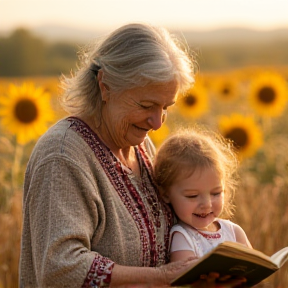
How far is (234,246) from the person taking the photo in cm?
265

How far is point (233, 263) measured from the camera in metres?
2.76

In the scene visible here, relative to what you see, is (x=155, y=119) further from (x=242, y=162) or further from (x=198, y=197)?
(x=242, y=162)

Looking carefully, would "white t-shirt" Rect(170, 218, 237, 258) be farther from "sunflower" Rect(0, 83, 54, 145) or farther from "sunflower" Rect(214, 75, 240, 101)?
"sunflower" Rect(214, 75, 240, 101)

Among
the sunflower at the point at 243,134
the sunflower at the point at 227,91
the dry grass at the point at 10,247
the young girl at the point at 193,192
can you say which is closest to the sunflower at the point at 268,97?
the sunflower at the point at 243,134

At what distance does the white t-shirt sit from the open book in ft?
1.22

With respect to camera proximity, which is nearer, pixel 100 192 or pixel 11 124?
pixel 100 192

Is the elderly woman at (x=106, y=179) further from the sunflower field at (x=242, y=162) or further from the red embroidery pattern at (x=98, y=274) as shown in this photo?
the sunflower field at (x=242, y=162)

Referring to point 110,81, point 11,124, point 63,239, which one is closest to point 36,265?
point 63,239

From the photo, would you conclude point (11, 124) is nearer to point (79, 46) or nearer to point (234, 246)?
point (79, 46)

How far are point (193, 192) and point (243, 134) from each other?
13.3ft

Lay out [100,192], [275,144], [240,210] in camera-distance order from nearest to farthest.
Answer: [100,192], [240,210], [275,144]

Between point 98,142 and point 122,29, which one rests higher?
point 122,29

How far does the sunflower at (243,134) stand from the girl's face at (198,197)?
3.82 metres

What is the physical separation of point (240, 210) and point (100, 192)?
263 cm
